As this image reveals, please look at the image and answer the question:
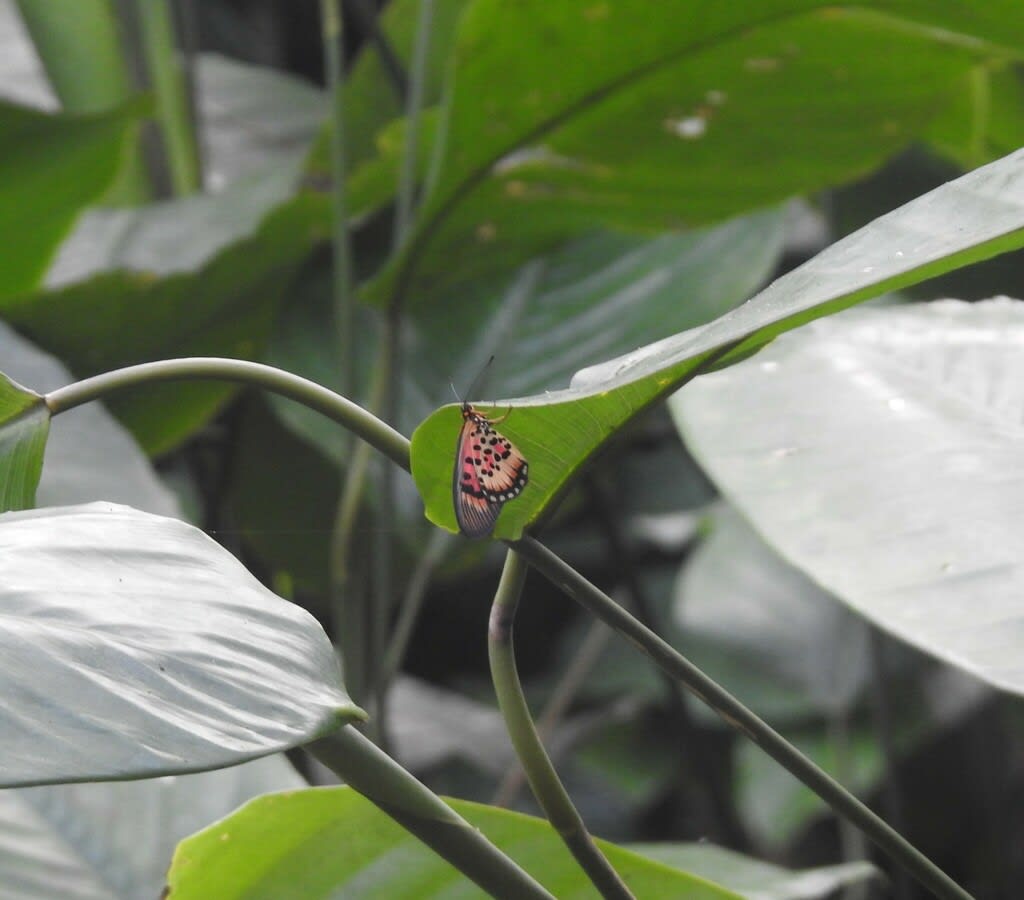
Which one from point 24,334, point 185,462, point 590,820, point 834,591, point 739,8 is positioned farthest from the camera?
point 590,820

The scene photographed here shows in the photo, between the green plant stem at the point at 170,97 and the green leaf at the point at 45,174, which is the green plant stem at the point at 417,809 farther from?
the green plant stem at the point at 170,97

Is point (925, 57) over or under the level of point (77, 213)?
over

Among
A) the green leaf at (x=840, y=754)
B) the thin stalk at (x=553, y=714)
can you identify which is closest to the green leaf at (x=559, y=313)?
the thin stalk at (x=553, y=714)

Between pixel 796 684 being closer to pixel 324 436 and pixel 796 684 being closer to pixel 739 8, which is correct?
pixel 324 436

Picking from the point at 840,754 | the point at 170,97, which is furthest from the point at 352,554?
the point at 840,754

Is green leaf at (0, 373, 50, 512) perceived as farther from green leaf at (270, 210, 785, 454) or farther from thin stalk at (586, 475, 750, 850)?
thin stalk at (586, 475, 750, 850)

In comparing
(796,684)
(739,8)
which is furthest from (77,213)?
(796,684)

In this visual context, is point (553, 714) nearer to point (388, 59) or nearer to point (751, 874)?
point (751, 874)
